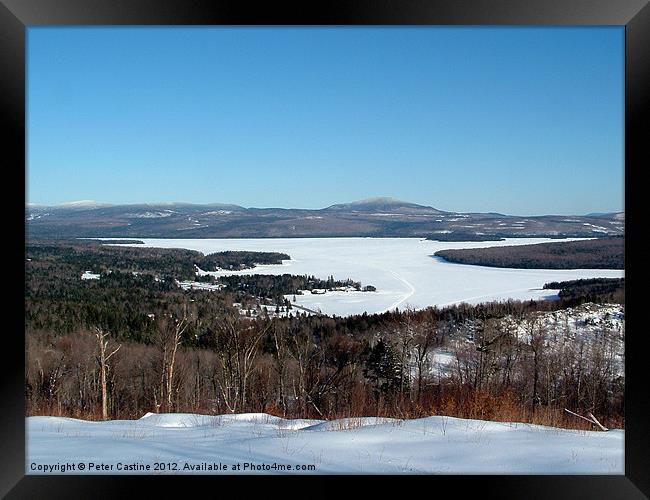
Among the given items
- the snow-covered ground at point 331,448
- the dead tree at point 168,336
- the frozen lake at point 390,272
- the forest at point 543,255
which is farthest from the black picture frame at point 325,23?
the dead tree at point 168,336

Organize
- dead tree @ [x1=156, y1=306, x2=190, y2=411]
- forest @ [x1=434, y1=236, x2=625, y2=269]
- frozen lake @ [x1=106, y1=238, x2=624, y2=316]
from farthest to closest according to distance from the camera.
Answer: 1. dead tree @ [x1=156, y1=306, x2=190, y2=411]
2. frozen lake @ [x1=106, y1=238, x2=624, y2=316]
3. forest @ [x1=434, y1=236, x2=625, y2=269]

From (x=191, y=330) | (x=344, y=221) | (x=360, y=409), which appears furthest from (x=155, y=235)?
(x=360, y=409)

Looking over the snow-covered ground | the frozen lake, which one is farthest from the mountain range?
the snow-covered ground

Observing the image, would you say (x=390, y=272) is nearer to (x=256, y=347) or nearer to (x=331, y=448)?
(x=256, y=347)

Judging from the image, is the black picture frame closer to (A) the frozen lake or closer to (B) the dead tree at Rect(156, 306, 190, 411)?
(A) the frozen lake

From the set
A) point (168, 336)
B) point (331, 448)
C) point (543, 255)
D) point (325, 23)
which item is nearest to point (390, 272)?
point (543, 255)

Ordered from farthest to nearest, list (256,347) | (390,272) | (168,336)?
1. (168,336)
2. (390,272)
3. (256,347)

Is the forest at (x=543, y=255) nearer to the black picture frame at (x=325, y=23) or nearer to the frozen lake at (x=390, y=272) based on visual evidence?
the frozen lake at (x=390, y=272)
